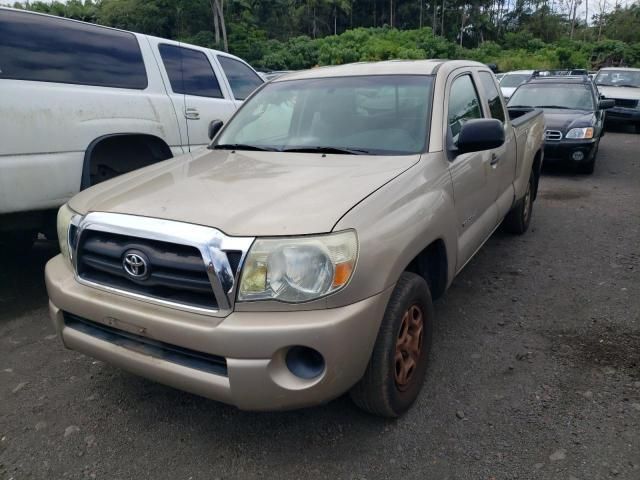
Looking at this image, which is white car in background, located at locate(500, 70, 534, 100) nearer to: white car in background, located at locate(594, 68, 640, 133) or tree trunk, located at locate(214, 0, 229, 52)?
white car in background, located at locate(594, 68, 640, 133)

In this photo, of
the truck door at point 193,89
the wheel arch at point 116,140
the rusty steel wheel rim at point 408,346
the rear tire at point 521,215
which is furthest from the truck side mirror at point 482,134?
the truck door at point 193,89

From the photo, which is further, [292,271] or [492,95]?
[492,95]

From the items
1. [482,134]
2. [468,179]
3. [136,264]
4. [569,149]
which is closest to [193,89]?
[468,179]

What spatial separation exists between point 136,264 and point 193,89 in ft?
11.0

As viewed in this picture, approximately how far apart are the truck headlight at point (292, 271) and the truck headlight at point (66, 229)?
3.40ft

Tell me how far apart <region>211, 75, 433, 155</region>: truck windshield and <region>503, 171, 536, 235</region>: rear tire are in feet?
7.76

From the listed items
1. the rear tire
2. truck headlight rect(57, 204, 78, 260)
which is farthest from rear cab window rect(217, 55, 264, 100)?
truck headlight rect(57, 204, 78, 260)

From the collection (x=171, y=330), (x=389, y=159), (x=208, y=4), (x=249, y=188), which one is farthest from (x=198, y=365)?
(x=208, y=4)

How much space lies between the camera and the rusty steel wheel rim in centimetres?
248

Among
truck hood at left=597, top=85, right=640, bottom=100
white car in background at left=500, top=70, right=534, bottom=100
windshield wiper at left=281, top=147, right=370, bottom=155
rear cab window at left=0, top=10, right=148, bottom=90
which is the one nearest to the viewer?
windshield wiper at left=281, top=147, right=370, bottom=155

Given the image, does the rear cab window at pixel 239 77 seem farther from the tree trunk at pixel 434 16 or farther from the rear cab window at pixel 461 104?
the tree trunk at pixel 434 16

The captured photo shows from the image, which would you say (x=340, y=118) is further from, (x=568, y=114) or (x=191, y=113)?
(x=568, y=114)

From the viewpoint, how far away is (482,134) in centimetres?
290

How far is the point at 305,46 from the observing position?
3638 cm
